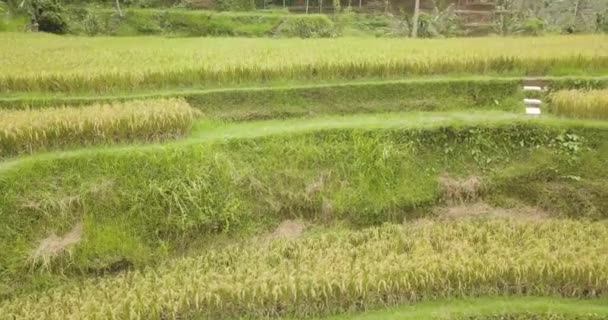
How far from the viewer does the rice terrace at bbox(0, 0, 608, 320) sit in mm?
7590

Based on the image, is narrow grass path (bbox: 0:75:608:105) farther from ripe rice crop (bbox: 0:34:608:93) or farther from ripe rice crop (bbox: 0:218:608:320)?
ripe rice crop (bbox: 0:218:608:320)

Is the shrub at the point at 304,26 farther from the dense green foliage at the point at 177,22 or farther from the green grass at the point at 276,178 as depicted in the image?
the green grass at the point at 276,178

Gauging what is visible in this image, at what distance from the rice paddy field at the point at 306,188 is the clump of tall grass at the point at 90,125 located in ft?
0.12

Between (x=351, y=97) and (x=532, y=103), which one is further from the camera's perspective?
(x=351, y=97)

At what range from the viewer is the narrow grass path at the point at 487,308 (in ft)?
23.8

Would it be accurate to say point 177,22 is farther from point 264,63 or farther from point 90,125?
point 90,125

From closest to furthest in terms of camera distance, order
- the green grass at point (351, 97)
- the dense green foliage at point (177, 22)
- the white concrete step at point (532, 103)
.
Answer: the green grass at point (351, 97), the white concrete step at point (532, 103), the dense green foliage at point (177, 22)

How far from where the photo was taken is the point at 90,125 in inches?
393

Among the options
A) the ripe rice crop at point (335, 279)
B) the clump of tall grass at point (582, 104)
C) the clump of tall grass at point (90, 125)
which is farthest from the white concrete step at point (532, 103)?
the clump of tall grass at point (90, 125)

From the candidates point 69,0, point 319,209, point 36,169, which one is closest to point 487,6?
point 69,0

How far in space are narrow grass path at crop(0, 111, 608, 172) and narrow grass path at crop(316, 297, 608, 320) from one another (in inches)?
168

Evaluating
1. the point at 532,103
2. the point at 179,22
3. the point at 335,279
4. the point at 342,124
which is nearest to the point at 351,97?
the point at 342,124

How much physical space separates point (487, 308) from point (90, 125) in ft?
23.0

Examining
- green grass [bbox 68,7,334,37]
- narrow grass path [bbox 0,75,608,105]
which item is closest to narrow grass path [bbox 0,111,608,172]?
narrow grass path [bbox 0,75,608,105]
